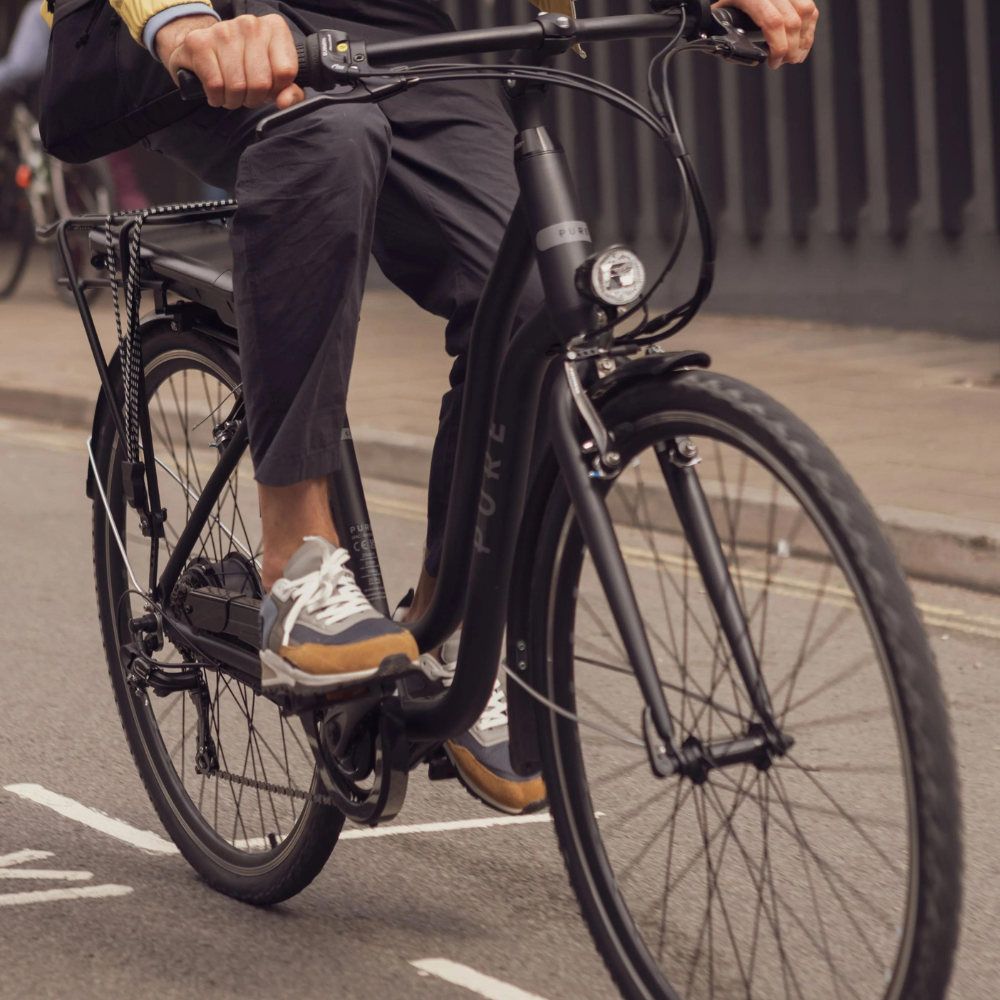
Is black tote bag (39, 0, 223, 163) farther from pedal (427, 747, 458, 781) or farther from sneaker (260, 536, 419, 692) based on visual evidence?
pedal (427, 747, 458, 781)

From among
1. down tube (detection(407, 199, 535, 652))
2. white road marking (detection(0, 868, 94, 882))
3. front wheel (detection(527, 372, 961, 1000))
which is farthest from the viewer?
white road marking (detection(0, 868, 94, 882))

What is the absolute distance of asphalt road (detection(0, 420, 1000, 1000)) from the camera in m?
2.71

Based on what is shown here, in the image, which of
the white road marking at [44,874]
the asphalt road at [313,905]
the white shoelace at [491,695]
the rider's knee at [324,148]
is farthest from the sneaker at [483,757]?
the white road marking at [44,874]

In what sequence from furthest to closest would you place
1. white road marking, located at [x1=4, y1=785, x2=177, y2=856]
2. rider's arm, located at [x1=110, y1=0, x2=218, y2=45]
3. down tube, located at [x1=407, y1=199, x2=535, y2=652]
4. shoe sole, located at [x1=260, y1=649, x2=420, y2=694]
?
1. white road marking, located at [x1=4, y1=785, x2=177, y2=856]
2. shoe sole, located at [x1=260, y1=649, x2=420, y2=694]
3. down tube, located at [x1=407, y1=199, x2=535, y2=652]
4. rider's arm, located at [x1=110, y1=0, x2=218, y2=45]

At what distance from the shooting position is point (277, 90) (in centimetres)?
211

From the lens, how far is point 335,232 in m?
2.46

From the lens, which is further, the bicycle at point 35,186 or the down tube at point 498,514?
the bicycle at point 35,186

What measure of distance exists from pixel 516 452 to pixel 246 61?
0.60 metres

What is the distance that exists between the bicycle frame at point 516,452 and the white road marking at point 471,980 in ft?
1.24

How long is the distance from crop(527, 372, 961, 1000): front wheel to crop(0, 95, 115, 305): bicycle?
9694mm

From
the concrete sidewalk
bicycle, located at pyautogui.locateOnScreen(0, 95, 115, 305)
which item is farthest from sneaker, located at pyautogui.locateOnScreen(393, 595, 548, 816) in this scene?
bicycle, located at pyautogui.locateOnScreen(0, 95, 115, 305)

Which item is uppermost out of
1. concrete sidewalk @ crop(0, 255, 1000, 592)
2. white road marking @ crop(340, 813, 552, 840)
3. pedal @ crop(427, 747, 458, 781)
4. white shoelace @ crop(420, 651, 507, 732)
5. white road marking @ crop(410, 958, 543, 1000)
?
white shoelace @ crop(420, 651, 507, 732)

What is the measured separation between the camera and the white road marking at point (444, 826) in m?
3.34

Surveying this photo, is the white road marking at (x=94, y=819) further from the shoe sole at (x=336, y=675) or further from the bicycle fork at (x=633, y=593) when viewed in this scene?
the bicycle fork at (x=633, y=593)
